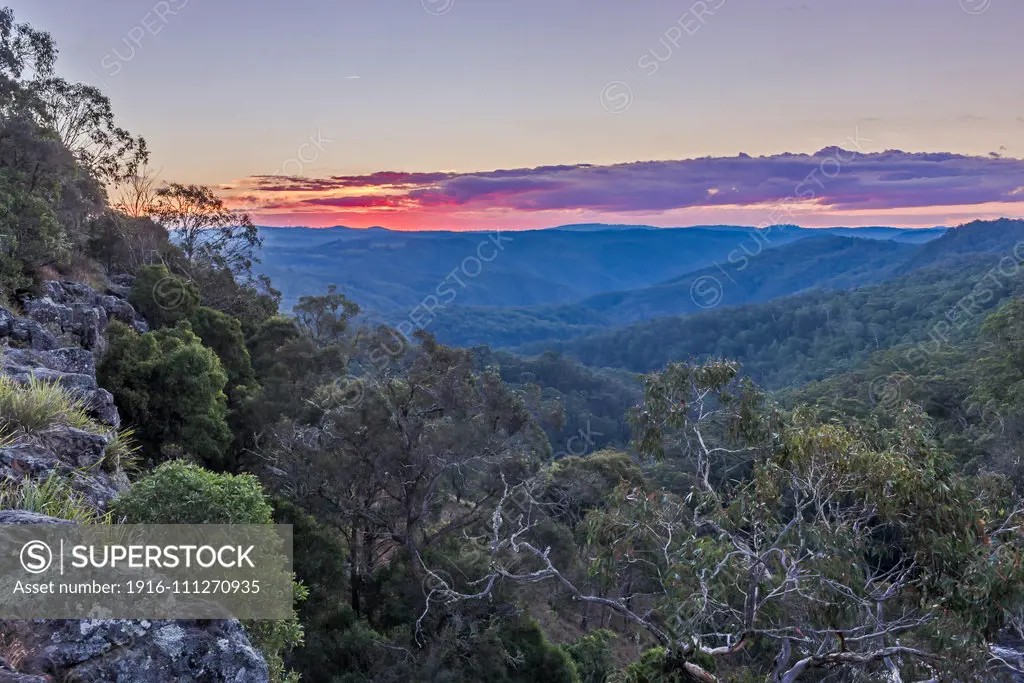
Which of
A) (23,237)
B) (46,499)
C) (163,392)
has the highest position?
(23,237)

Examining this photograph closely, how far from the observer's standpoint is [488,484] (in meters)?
18.1

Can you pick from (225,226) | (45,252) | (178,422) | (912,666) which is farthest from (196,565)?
(225,226)

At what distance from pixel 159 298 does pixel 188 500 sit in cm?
1703

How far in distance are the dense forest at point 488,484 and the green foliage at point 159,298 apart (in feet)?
0.26

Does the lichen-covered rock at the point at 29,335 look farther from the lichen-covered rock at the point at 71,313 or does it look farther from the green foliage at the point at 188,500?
the green foliage at the point at 188,500

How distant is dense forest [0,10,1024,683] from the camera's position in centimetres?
620

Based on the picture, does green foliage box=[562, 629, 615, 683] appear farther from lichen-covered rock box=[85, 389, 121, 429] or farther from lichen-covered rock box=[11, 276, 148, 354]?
lichen-covered rock box=[11, 276, 148, 354]

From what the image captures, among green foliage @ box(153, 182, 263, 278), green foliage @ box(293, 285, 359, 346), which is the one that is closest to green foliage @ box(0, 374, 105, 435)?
green foliage @ box(153, 182, 263, 278)

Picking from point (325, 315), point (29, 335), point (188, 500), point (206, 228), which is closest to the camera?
point (188, 500)

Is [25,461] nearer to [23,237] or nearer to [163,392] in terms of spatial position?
[163,392]

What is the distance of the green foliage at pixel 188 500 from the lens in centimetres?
699

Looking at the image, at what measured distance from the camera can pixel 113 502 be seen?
722 centimetres

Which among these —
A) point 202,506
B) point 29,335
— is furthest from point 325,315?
point 202,506

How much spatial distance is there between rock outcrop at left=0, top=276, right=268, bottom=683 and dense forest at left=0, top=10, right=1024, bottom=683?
0.50 metres
